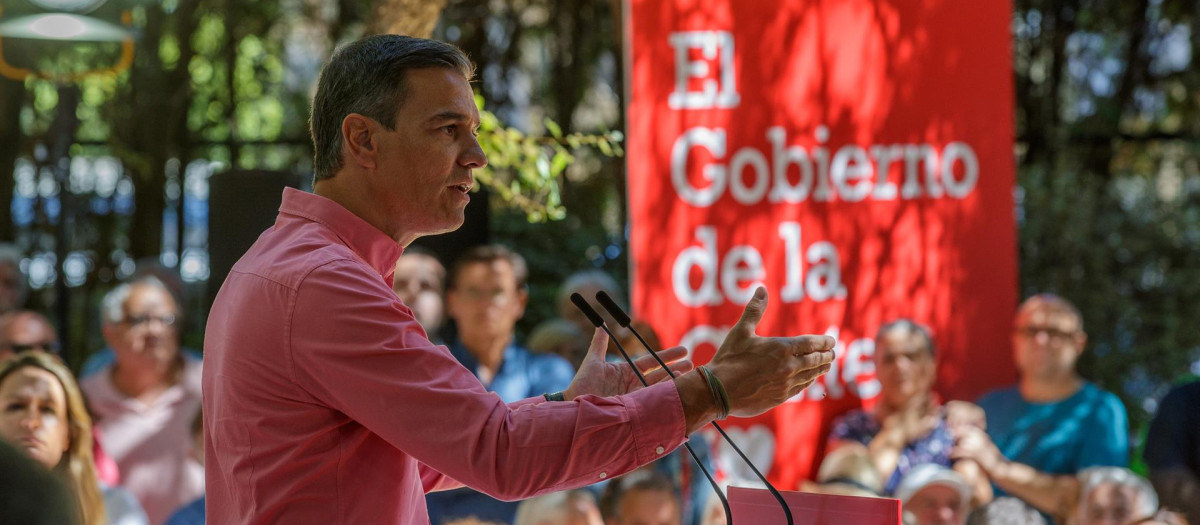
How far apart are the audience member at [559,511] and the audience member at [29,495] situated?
333 cm

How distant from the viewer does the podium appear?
170 cm

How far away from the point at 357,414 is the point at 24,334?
3910 mm

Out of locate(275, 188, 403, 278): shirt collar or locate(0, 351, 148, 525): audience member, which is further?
locate(0, 351, 148, 525): audience member

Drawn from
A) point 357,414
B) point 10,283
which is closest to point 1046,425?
point 357,414

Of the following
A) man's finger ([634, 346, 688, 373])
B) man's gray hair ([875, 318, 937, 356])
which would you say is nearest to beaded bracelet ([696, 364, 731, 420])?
man's finger ([634, 346, 688, 373])

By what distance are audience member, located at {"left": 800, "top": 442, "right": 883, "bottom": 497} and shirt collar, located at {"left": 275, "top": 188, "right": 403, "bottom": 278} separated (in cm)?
320

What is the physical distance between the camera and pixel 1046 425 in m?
5.00

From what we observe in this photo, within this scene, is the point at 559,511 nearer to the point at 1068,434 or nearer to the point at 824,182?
the point at 824,182

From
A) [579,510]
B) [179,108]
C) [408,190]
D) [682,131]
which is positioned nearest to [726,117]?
[682,131]

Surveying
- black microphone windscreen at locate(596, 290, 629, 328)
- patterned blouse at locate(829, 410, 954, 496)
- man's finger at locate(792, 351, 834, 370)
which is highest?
black microphone windscreen at locate(596, 290, 629, 328)

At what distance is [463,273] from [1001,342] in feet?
7.38

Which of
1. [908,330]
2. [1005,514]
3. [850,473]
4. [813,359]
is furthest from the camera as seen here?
[908,330]

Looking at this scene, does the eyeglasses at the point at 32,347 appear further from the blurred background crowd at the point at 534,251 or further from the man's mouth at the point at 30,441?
the man's mouth at the point at 30,441

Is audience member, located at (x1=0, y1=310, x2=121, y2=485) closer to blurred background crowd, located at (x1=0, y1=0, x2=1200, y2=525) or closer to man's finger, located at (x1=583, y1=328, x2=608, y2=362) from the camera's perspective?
blurred background crowd, located at (x1=0, y1=0, x2=1200, y2=525)
